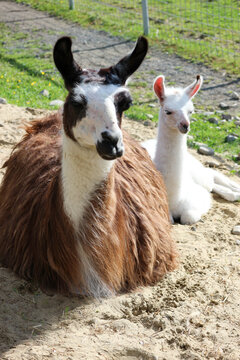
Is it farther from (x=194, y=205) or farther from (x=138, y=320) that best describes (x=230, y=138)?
(x=138, y=320)

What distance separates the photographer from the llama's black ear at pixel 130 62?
11.6 ft

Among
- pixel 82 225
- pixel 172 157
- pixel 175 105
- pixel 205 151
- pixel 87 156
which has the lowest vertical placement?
pixel 205 151

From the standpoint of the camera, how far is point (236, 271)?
4.44 meters

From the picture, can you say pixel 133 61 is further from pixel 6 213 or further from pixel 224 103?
pixel 224 103

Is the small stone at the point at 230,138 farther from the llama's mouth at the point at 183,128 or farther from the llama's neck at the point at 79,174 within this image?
the llama's neck at the point at 79,174

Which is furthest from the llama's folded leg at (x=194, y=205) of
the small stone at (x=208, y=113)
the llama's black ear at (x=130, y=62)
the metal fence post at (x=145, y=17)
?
the metal fence post at (x=145, y=17)

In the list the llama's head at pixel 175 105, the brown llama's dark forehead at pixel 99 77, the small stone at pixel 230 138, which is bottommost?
the small stone at pixel 230 138

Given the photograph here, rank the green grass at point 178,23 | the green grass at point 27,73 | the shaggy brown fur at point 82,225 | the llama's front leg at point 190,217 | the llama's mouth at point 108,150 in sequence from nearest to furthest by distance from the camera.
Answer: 1. the llama's mouth at point 108,150
2. the shaggy brown fur at point 82,225
3. the llama's front leg at point 190,217
4. the green grass at point 27,73
5. the green grass at point 178,23

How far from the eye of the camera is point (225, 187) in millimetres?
6250

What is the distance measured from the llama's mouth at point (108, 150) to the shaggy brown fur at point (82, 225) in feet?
1.26

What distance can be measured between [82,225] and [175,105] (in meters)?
A: 2.19

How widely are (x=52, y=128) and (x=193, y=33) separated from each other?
8477mm

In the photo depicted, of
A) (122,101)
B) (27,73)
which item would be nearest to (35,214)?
(122,101)

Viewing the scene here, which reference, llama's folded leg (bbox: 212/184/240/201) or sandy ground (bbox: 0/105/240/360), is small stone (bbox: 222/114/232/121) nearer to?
llama's folded leg (bbox: 212/184/240/201)
